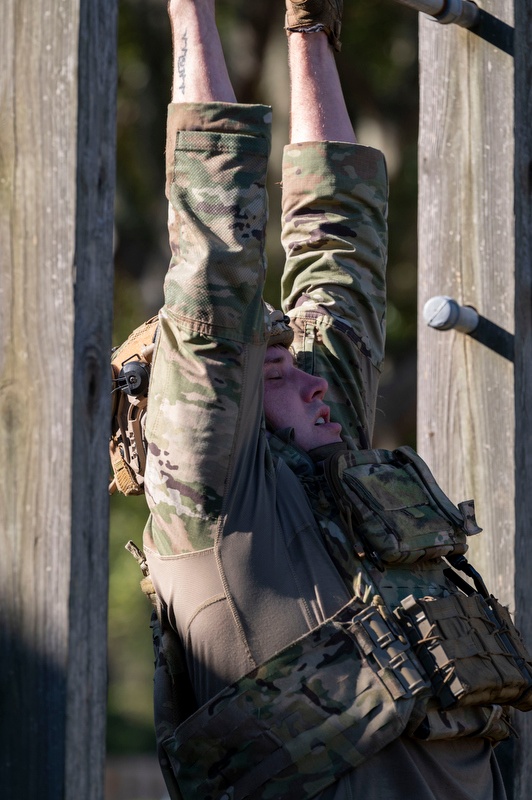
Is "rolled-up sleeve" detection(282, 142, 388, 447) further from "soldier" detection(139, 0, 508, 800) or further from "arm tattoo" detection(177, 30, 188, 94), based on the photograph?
"arm tattoo" detection(177, 30, 188, 94)

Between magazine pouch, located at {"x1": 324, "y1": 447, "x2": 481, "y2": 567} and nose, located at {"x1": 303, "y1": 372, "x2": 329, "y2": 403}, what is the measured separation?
0.23m

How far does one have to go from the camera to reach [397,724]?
249 cm

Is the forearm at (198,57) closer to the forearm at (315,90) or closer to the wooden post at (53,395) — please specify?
the wooden post at (53,395)

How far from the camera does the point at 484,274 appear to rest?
10.7 ft

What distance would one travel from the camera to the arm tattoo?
8.41 feet

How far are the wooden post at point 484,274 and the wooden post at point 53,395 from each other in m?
1.56

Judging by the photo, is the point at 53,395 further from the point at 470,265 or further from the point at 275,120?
the point at 275,120

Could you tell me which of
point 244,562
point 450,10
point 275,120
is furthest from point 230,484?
point 275,120

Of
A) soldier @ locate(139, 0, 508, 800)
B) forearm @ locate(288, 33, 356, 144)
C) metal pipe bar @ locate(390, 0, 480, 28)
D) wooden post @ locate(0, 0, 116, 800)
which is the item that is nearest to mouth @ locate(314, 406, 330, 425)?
soldier @ locate(139, 0, 508, 800)

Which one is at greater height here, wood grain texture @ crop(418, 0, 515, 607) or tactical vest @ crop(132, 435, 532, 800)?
wood grain texture @ crop(418, 0, 515, 607)

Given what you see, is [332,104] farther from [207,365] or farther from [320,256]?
[207,365]

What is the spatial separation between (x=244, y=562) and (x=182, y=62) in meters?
1.02

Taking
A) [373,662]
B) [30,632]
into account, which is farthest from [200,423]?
[30,632]

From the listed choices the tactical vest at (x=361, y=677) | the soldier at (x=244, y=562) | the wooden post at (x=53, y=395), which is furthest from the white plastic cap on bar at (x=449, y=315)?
the wooden post at (x=53, y=395)
